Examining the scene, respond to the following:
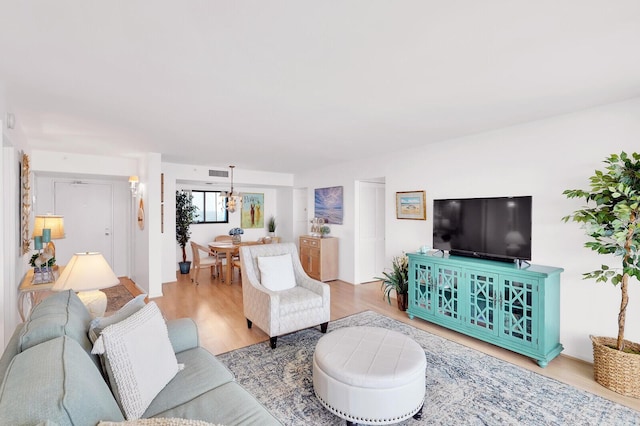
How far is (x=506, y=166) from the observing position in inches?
126

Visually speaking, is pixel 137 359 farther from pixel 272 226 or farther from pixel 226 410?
pixel 272 226

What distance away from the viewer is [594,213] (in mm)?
2354

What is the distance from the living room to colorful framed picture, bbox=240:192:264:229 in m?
2.65

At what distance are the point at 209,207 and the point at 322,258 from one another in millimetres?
3205

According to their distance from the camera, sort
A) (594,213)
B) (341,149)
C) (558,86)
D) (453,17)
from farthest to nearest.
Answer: (341,149) < (594,213) < (558,86) < (453,17)

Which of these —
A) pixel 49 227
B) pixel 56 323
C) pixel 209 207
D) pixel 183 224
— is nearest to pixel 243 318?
pixel 49 227

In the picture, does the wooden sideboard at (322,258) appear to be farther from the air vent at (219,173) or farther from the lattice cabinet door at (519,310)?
the lattice cabinet door at (519,310)

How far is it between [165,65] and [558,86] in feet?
9.02

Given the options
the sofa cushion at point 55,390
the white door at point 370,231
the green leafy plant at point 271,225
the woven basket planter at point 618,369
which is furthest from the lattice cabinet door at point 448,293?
the green leafy plant at point 271,225

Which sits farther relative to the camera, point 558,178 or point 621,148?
point 558,178

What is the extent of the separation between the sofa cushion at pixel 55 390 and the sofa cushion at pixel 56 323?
18cm

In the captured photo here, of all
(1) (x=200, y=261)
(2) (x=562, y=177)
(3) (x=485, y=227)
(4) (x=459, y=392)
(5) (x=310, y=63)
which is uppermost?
(5) (x=310, y=63)

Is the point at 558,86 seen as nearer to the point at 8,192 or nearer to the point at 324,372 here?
the point at 324,372

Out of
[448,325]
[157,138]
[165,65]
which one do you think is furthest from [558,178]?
[157,138]
